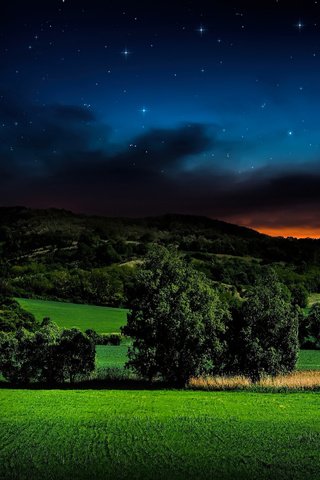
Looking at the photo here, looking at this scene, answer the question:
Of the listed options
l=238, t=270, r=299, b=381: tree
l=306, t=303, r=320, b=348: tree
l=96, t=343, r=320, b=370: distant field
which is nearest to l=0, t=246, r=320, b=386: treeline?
l=238, t=270, r=299, b=381: tree

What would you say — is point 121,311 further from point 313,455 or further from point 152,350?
point 313,455

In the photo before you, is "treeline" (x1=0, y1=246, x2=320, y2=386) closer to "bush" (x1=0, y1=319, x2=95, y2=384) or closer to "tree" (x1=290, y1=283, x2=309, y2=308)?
"bush" (x1=0, y1=319, x2=95, y2=384)

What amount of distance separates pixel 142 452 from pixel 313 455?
5893mm

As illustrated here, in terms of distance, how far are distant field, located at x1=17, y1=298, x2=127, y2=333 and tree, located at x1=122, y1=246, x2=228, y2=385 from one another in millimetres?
61337

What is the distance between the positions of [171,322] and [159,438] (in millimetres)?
22561

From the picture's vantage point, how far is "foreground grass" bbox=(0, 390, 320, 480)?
18.1 m

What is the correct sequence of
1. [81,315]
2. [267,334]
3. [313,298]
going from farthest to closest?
[313,298]
[81,315]
[267,334]

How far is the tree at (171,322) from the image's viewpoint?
4538cm

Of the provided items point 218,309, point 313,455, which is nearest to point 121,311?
point 218,309

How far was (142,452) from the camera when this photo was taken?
66.6 feet

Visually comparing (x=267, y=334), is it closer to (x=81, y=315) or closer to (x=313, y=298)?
(x=81, y=315)

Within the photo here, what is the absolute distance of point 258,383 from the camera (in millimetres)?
45656

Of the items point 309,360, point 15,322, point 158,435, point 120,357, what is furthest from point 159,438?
point 15,322

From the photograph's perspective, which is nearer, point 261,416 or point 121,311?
point 261,416
